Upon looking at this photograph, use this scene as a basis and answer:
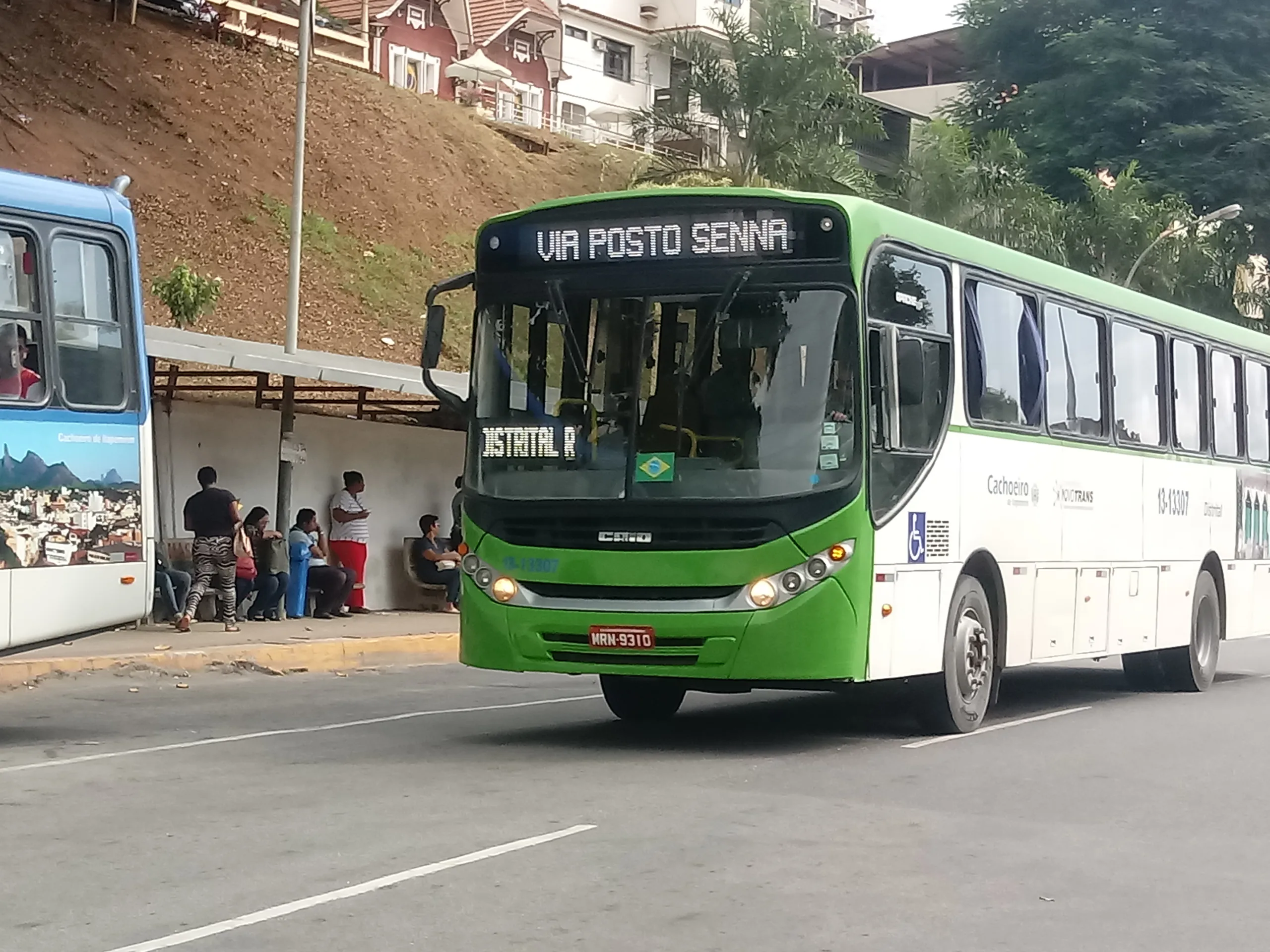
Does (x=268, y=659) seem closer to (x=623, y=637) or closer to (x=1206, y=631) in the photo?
(x=623, y=637)

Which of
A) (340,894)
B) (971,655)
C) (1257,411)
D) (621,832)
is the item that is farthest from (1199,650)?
(340,894)

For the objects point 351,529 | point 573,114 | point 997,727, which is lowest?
point 997,727

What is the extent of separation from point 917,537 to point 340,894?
5527 millimetres

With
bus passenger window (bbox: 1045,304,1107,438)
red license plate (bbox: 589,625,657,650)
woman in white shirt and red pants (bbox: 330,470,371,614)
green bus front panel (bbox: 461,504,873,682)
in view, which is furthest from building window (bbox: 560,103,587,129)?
red license plate (bbox: 589,625,657,650)

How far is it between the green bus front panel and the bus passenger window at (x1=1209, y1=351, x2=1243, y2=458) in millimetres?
7503

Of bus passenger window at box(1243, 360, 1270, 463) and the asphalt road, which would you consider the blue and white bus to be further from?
bus passenger window at box(1243, 360, 1270, 463)

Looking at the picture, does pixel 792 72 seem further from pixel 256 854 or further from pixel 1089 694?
pixel 256 854

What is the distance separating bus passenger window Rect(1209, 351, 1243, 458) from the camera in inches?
676

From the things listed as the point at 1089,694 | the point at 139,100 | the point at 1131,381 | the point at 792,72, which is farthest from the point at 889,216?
the point at 139,100

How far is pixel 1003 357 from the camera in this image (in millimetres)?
12812

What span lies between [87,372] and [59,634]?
66.7 inches

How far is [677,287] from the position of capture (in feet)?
36.6

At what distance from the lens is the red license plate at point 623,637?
10.8 m

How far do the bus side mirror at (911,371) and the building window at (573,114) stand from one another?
52884 millimetres
